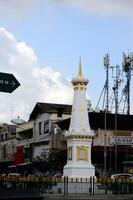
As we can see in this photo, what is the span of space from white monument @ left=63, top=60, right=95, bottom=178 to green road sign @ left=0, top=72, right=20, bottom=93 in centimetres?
2089

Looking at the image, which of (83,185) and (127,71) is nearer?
(83,185)

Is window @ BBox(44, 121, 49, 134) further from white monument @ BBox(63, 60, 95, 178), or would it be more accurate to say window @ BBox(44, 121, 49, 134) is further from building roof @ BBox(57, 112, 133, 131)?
white monument @ BBox(63, 60, 95, 178)

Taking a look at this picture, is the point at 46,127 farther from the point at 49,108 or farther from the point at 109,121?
the point at 109,121

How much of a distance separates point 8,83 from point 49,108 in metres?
54.5

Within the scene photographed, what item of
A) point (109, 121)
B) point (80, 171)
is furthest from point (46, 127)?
point (80, 171)

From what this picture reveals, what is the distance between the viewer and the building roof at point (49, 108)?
70988 mm

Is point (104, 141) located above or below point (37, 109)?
below

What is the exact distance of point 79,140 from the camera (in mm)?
37531

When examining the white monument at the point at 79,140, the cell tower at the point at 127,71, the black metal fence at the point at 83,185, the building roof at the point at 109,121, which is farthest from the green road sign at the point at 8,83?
the cell tower at the point at 127,71

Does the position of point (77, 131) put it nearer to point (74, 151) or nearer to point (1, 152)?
point (74, 151)

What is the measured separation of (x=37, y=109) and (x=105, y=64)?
47.8ft

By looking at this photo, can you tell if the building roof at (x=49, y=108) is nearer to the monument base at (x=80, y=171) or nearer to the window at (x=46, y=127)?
the window at (x=46, y=127)

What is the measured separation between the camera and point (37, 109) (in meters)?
73.5

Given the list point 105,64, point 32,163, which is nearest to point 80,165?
point 105,64
